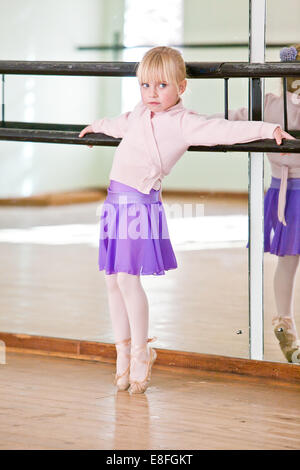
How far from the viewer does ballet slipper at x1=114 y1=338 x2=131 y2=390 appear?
9.07 ft

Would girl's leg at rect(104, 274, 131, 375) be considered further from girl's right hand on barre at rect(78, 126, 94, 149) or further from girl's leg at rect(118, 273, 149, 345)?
girl's right hand on barre at rect(78, 126, 94, 149)

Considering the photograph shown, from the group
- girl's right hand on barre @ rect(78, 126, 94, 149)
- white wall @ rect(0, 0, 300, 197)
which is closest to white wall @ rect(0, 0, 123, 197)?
white wall @ rect(0, 0, 300, 197)

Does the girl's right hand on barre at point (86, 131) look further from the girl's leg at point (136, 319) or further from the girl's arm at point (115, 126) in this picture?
the girl's leg at point (136, 319)

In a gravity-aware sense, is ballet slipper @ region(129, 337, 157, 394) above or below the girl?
below

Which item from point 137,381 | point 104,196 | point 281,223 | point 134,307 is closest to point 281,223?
point 281,223

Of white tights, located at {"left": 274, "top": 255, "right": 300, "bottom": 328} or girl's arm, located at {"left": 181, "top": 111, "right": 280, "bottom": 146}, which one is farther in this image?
white tights, located at {"left": 274, "top": 255, "right": 300, "bottom": 328}

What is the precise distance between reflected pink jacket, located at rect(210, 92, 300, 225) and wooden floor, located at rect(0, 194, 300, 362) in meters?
0.20

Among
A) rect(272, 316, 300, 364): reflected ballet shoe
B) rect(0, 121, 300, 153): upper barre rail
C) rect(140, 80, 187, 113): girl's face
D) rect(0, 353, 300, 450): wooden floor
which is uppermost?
rect(140, 80, 187, 113): girl's face

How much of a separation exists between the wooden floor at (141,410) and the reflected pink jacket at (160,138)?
57 centimetres

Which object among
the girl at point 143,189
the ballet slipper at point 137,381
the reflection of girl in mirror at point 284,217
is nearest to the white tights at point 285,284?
the reflection of girl in mirror at point 284,217

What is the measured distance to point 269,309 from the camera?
2.96 metres

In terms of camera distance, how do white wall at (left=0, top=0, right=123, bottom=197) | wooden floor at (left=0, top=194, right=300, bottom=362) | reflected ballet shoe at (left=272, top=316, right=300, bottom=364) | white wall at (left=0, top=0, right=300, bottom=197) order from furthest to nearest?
white wall at (left=0, top=0, right=123, bottom=197) → white wall at (left=0, top=0, right=300, bottom=197) → wooden floor at (left=0, top=194, right=300, bottom=362) → reflected ballet shoe at (left=272, top=316, right=300, bottom=364)

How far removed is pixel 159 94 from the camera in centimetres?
264

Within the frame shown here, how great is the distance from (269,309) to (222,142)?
0.60 m
